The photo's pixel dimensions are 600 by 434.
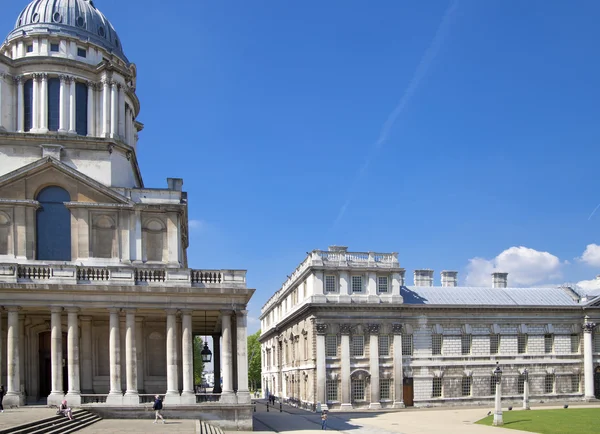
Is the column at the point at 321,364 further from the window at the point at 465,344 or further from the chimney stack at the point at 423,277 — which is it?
the chimney stack at the point at 423,277

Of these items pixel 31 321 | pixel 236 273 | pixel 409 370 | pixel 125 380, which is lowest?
pixel 409 370

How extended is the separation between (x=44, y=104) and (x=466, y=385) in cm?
4324

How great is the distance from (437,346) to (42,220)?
37.9 meters

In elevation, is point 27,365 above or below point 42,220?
below

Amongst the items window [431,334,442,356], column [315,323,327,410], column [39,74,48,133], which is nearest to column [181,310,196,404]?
column [39,74,48,133]

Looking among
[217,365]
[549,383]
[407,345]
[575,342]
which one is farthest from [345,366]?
[575,342]

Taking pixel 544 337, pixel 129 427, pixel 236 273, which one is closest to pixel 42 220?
pixel 236 273

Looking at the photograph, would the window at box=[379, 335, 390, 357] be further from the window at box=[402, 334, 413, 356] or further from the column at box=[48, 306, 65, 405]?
the column at box=[48, 306, 65, 405]

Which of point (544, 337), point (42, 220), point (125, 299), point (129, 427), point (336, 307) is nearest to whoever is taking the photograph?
point (129, 427)

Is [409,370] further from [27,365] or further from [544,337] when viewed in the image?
[27,365]

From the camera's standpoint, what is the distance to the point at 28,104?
143 ft

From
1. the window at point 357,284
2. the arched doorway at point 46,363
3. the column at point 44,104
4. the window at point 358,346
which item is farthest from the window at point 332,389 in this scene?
the column at point 44,104

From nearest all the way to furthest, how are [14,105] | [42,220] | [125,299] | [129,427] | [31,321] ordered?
[129,427], [125,299], [31,321], [42,220], [14,105]

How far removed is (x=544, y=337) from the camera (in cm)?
6600
